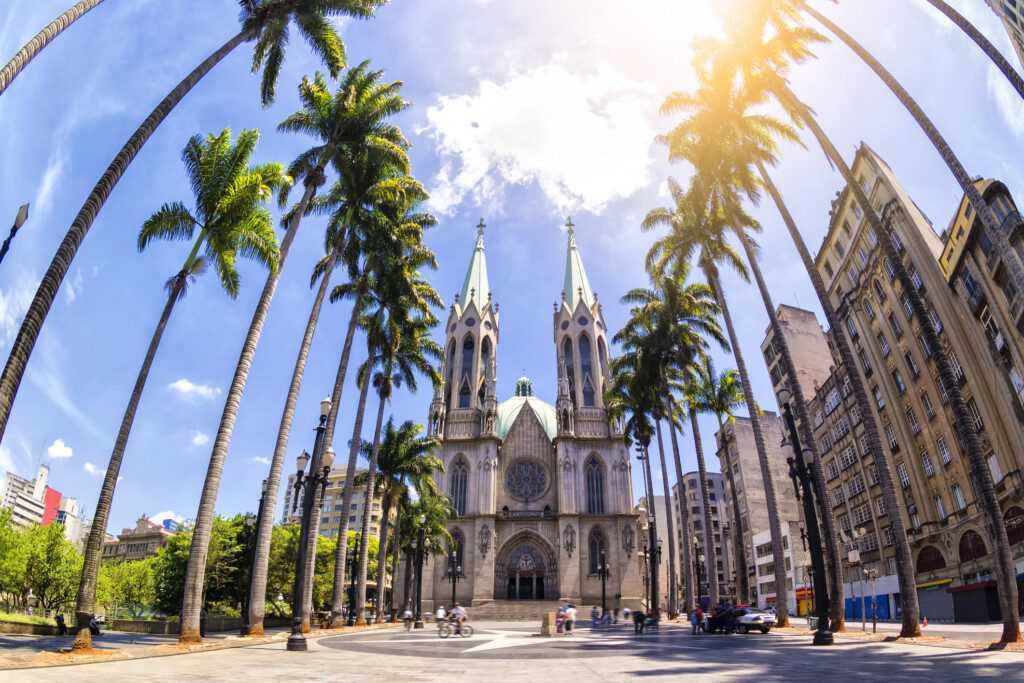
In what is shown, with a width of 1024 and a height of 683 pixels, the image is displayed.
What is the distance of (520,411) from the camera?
6306cm

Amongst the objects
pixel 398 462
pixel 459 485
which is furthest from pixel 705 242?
pixel 459 485

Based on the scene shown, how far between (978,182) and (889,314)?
13105 mm

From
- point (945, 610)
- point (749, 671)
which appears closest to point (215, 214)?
point (749, 671)

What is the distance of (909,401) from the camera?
35.4 m

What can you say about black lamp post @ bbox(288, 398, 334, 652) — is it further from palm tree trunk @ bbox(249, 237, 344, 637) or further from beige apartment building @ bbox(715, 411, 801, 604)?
beige apartment building @ bbox(715, 411, 801, 604)

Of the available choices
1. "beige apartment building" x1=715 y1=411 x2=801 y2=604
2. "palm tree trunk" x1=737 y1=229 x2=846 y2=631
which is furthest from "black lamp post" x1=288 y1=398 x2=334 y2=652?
"beige apartment building" x1=715 y1=411 x2=801 y2=604

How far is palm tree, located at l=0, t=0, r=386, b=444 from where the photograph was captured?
10.0 meters

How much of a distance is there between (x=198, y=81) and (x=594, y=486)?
165 ft

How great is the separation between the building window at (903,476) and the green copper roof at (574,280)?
37203mm

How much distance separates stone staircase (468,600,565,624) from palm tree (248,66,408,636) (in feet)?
97.9

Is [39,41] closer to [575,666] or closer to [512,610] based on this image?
[575,666]

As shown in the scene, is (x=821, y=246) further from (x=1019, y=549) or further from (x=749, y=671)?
(x=749, y=671)

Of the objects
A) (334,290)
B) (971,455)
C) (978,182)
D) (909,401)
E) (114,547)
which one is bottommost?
(114,547)

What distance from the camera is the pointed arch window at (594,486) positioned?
5525cm
